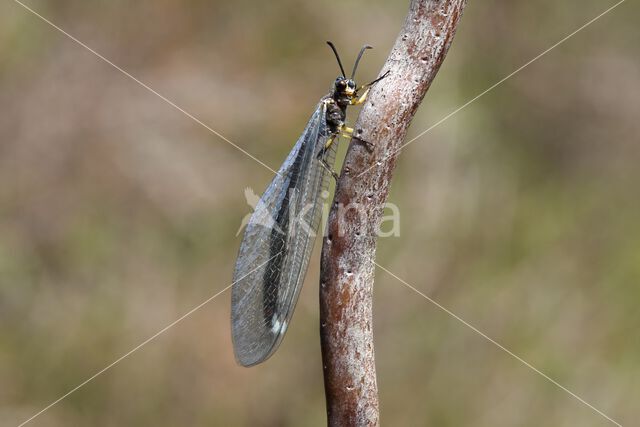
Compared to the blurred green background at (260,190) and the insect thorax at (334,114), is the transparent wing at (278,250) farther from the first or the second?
the blurred green background at (260,190)

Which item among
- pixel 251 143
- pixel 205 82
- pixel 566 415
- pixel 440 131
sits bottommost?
pixel 566 415

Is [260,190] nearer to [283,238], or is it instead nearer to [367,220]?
[283,238]

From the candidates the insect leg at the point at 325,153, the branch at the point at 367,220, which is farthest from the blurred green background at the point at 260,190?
the branch at the point at 367,220

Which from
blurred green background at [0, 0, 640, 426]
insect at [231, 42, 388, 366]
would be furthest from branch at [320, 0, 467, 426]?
blurred green background at [0, 0, 640, 426]

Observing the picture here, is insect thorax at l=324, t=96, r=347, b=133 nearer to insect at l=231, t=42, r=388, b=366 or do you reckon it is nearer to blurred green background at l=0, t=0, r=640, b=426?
insect at l=231, t=42, r=388, b=366

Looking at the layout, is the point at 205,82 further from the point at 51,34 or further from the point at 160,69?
the point at 51,34

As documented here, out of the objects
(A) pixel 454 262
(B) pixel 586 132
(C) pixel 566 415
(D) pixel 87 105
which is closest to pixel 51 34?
(D) pixel 87 105
